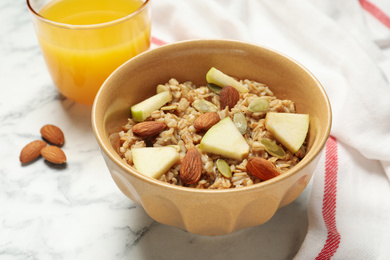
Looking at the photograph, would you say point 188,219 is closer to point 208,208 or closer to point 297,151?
point 208,208

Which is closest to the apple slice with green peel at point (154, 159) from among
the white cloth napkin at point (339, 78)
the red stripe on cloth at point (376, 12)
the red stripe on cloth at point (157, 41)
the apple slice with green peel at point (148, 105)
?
the apple slice with green peel at point (148, 105)

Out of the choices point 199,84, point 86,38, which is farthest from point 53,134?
point 199,84

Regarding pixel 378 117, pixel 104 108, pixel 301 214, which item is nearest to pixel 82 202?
pixel 104 108

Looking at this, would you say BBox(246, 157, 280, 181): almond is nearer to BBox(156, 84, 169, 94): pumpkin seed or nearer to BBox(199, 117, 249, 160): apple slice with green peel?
BBox(199, 117, 249, 160): apple slice with green peel

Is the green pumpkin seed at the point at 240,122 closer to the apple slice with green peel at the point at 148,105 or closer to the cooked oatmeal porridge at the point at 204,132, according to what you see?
the cooked oatmeal porridge at the point at 204,132

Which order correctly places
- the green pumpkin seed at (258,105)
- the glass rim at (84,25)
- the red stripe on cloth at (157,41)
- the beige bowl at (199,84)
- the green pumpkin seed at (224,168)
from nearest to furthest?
the beige bowl at (199,84), the green pumpkin seed at (224,168), the green pumpkin seed at (258,105), the glass rim at (84,25), the red stripe on cloth at (157,41)

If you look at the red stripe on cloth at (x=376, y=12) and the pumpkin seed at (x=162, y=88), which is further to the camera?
the red stripe on cloth at (x=376, y=12)
